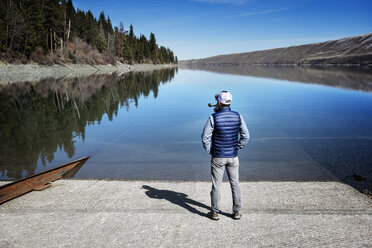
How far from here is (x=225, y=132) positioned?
4.23 metres

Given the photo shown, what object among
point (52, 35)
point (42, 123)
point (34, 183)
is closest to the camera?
point (34, 183)

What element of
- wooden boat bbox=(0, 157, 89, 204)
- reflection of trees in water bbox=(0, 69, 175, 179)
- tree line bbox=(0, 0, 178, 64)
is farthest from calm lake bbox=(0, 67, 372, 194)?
tree line bbox=(0, 0, 178, 64)

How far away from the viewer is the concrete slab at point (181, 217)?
392cm

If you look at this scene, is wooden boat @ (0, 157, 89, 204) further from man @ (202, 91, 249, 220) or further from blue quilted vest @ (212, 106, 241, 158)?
A: blue quilted vest @ (212, 106, 241, 158)

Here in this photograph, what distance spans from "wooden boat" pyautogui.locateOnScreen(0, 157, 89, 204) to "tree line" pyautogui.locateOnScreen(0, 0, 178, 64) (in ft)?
153

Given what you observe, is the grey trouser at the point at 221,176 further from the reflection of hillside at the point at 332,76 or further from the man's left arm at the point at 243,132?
the reflection of hillside at the point at 332,76

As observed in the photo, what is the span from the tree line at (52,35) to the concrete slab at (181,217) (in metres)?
48.5

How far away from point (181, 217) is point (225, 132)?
1.59m

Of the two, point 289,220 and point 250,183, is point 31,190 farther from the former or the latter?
point 289,220

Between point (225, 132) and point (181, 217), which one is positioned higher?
point (225, 132)

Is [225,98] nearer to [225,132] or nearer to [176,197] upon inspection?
[225,132]

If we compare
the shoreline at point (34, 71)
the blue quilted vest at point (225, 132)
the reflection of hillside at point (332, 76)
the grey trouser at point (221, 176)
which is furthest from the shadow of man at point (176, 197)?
the shoreline at point (34, 71)

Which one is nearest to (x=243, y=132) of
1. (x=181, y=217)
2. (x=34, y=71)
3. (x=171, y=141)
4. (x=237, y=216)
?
(x=237, y=216)

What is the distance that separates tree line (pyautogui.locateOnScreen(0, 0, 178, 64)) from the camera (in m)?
47.8
